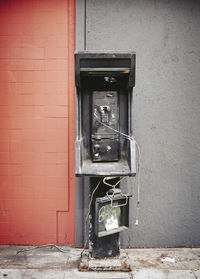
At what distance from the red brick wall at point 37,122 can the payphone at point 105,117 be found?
56cm

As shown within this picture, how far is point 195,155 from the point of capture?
120 inches

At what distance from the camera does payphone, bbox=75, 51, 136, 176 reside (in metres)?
2.21

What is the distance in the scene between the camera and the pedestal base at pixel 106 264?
8.17 ft

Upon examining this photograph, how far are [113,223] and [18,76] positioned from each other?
2114mm

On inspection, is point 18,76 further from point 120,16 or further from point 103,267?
point 103,267

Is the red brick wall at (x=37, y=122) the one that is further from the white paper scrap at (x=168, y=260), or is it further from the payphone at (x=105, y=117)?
the white paper scrap at (x=168, y=260)

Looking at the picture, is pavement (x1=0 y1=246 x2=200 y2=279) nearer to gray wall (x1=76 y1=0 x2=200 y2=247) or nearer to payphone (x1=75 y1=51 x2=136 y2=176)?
gray wall (x1=76 y1=0 x2=200 y2=247)

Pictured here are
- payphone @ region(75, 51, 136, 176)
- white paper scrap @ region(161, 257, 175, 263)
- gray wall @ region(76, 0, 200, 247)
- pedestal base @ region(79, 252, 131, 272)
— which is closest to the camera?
payphone @ region(75, 51, 136, 176)

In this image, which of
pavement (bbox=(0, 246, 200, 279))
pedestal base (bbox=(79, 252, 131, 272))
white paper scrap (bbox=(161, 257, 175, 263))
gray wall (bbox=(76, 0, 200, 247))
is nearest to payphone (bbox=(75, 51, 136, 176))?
gray wall (bbox=(76, 0, 200, 247))

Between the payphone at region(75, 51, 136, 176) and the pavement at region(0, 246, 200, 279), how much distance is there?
1.16m

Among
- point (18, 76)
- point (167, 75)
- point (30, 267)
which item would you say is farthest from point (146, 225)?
point (18, 76)

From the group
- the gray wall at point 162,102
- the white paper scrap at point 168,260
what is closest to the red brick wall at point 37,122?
the gray wall at point 162,102

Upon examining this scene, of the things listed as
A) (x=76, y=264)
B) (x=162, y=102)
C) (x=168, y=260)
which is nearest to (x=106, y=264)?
(x=76, y=264)

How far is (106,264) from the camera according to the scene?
251 centimetres
